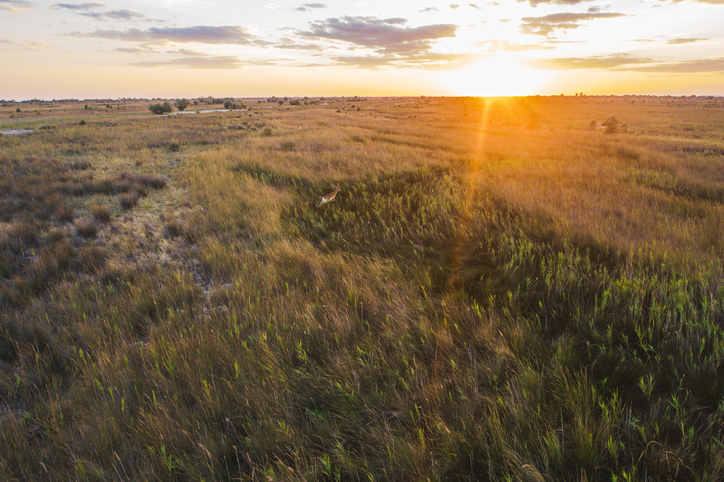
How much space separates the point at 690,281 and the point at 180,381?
15.4ft

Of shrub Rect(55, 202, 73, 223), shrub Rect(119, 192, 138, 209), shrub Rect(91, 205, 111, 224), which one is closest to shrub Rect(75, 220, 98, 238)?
shrub Rect(91, 205, 111, 224)

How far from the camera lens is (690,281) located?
3.02 meters

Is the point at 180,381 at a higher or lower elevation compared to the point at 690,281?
lower

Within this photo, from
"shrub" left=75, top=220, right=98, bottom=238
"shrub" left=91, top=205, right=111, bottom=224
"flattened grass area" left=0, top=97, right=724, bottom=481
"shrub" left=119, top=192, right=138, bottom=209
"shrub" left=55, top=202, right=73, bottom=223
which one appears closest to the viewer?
"flattened grass area" left=0, top=97, right=724, bottom=481

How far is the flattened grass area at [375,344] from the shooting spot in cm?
169

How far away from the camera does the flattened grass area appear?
1694 millimetres

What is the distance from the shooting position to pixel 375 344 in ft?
8.21

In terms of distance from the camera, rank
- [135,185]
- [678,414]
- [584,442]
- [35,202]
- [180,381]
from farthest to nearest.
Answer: [135,185] → [35,202] → [180,381] → [678,414] → [584,442]

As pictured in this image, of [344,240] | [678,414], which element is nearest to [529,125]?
[344,240]

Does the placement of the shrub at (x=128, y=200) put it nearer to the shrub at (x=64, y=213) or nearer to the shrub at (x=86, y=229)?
the shrub at (x=64, y=213)

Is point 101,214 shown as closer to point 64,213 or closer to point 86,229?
point 64,213

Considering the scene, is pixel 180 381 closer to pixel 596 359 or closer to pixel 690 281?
pixel 596 359

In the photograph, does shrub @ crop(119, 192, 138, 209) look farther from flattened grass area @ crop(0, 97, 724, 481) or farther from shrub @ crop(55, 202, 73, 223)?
flattened grass area @ crop(0, 97, 724, 481)

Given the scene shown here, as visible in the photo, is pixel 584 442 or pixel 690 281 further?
pixel 690 281
